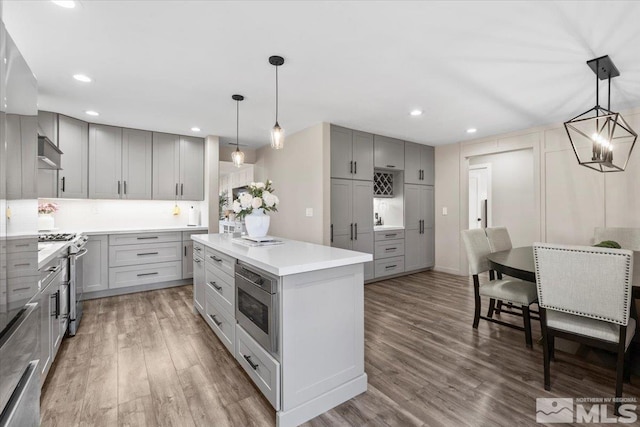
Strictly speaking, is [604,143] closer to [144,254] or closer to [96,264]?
A: [144,254]

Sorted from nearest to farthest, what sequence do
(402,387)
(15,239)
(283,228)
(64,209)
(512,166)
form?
(15,239)
(402,387)
(64,209)
(283,228)
(512,166)

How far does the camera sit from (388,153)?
193 inches

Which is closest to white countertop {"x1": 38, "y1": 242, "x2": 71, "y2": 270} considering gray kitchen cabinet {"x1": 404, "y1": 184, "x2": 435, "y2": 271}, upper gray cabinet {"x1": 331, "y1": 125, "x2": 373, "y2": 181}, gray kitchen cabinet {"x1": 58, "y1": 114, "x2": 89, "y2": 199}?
gray kitchen cabinet {"x1": 58, "y1": 114, "x2": 89, "y2": 199}

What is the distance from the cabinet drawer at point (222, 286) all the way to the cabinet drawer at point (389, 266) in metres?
2.73

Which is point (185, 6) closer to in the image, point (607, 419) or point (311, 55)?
point (311, 55)

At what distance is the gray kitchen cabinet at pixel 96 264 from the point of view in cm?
384

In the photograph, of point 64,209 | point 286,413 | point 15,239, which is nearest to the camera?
point 15,239

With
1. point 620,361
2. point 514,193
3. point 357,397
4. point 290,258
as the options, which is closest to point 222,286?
point 290,258

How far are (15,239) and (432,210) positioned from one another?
18.4 ft

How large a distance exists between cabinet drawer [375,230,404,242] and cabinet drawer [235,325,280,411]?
3.04 meters

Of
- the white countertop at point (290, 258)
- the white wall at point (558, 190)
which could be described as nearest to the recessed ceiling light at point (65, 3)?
the white countertop at point (290, 258)

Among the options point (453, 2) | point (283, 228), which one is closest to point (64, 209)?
point (283, 228)

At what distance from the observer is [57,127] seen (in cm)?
371

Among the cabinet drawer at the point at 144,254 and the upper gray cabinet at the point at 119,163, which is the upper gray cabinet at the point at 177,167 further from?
the cabinet drawer at the point at 144,254
